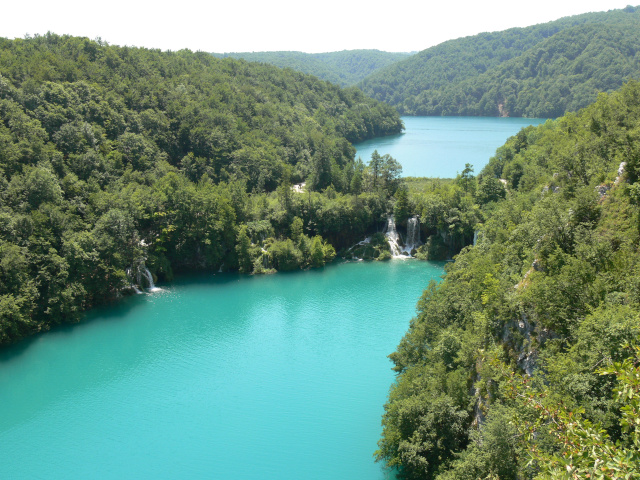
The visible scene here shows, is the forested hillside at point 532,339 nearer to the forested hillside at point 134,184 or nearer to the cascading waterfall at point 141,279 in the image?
the forested hillside at point 134,184

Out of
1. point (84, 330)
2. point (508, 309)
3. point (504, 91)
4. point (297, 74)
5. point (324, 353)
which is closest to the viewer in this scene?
point (508, 309)

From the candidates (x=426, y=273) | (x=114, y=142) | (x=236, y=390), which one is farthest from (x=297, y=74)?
(x=236, y=390)

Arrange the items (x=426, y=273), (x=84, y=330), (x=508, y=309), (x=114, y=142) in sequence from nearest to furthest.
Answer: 1. (x=508, y=309)
2. (x=84, y=330)
3. (x=426, y=273)
4. (x=114, y=142)

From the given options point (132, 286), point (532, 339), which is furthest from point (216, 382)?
point (532, 339)

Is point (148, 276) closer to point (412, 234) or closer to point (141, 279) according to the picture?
point (141, 279)

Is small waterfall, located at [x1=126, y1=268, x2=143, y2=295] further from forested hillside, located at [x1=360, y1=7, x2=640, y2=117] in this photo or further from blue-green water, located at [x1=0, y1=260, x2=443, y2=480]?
forested hillside, located at [x1=360, y1=7, x2=640, y2=117]

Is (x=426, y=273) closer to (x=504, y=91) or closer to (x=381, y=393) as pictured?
(x=381, y=393)
